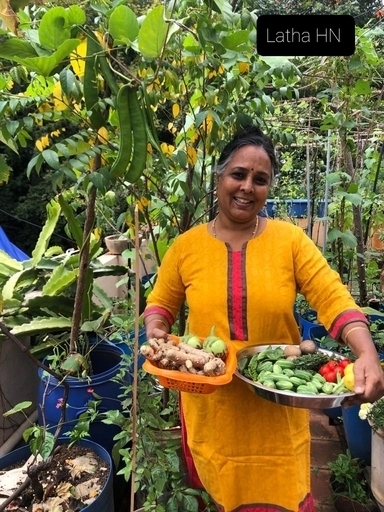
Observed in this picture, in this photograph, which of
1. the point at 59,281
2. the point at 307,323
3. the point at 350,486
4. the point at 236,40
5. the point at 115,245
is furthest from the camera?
the point at 115,245

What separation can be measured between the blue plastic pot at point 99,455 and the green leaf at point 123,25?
126 centimetres

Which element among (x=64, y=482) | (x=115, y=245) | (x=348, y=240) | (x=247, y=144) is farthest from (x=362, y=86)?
(x=115, y=245)

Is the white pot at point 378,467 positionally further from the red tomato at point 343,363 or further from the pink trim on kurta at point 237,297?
the pink trim on kurta at point 237,297

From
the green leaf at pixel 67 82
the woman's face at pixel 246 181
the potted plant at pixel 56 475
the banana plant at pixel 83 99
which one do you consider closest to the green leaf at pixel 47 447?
the potted plant at pixel 56 475

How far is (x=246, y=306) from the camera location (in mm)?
1225

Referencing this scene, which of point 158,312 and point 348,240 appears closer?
point 158,312

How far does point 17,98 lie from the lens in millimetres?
1104

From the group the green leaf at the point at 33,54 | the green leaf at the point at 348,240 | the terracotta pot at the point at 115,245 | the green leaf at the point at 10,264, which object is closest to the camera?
the green leaf at the point at 33,54

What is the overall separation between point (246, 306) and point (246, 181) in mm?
330

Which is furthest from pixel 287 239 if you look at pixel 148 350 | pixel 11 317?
pixel 11 317

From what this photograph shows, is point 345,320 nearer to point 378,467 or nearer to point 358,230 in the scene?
point 378,467

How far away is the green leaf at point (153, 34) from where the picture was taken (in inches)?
35.6

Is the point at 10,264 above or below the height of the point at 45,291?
above

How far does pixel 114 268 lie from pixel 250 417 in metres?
1.42
